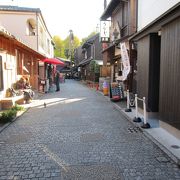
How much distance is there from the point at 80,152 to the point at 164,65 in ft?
12.4

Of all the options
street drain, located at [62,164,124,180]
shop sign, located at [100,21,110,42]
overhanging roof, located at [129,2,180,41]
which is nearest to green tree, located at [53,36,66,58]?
shop sign, located at [100,21,110,42]

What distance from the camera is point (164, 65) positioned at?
25.2 feet

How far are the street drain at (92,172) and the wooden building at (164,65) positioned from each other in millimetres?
2625

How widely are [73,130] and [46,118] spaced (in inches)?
93.9

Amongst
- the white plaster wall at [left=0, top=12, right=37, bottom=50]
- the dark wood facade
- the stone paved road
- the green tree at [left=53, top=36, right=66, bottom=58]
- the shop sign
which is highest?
the green tree at [left=53, top=36, right=66, bottom=58]

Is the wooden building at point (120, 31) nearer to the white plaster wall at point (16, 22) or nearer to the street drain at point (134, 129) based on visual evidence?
the street drain at point (134, 129)

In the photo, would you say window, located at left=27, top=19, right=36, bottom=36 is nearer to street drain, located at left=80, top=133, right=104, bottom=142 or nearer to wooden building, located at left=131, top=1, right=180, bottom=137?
wooden building, located at left=131, top=1, right=180, bottom=137

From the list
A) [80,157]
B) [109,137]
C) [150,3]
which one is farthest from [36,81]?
[80,157]

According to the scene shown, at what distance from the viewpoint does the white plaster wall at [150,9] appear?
9.16 meters

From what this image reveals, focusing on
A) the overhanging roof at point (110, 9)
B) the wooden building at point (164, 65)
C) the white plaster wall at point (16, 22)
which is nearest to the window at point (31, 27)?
the white plaster wall at point (16, 22)

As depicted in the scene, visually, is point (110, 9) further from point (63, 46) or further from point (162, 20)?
point (63, 46)

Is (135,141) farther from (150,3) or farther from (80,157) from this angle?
(150,3)

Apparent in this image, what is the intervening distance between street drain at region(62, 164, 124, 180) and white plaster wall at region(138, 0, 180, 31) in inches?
236

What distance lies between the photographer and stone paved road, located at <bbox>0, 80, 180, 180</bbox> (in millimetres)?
4828
